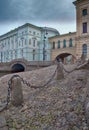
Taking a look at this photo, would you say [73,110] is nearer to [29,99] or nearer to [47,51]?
[29,99]

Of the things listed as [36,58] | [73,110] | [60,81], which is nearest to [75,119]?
[73,110]

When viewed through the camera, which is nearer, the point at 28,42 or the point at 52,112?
the point at 52,112

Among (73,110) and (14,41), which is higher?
(14,41)

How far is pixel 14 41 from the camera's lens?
65625 mm

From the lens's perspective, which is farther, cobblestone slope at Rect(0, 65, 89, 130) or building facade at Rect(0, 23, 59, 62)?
building facade at Rect(0, 23, 59, 62)

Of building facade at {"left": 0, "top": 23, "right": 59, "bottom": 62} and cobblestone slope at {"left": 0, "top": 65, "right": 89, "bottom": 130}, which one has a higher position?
building facade at {"left": 0, "top": 23, "right": 59, "bottom": 62}

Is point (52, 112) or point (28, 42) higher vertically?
point (28, 42)

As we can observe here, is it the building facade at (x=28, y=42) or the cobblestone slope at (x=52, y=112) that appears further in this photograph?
the building facade at (x=28, y=42)

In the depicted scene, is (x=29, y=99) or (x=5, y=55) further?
(x=5, y=55)

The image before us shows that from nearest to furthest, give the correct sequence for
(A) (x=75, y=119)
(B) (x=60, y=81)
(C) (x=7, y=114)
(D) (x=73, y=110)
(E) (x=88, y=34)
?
1. (A) (x=75, y=119)
2. (D) (x=73, y=110)
3. (C) (x=7, y=114)
4. (B) (x=60, y=81)
5. (E) (x=88, y=34)

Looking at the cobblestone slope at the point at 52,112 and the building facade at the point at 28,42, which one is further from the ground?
the building facade at the point at 28,42

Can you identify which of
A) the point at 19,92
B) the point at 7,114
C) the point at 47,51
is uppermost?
the point at 47,51

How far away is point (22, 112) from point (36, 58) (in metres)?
51.0

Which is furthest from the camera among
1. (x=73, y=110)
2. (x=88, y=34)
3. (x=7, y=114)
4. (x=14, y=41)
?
(x=14, y=41)
